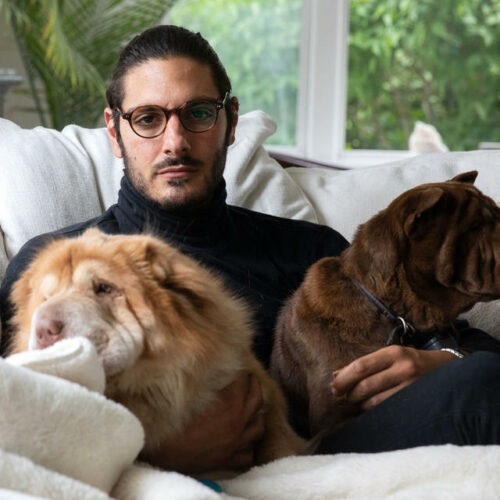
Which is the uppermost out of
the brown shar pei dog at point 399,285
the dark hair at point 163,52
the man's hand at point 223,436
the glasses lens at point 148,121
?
the dark hair at point 163,52

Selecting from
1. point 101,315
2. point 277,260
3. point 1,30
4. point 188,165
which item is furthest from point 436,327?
point 1,30

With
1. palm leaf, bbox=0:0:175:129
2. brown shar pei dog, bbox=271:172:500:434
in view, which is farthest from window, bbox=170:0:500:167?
brown shar pei dog, bbox=271:172:500:434

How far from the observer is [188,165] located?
6.96 feet

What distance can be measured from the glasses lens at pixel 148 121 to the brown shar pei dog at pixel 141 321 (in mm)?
609

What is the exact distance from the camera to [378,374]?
1.72 metres

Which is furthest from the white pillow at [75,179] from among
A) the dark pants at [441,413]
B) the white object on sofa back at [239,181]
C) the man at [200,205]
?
the dark pants at [441,413]

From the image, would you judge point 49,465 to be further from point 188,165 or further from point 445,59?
point 445,59

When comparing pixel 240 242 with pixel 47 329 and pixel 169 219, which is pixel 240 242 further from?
pixel 47 329

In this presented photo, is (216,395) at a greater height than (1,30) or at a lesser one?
lesser

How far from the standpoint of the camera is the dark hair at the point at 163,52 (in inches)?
84.7

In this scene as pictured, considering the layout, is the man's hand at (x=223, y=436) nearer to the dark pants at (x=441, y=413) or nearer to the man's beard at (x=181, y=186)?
the dark pants at (x=441, y=413)

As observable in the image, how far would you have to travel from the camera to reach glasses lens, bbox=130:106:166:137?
82.5 inches

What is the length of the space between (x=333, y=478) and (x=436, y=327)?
0.58 m

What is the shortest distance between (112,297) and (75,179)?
95cm
